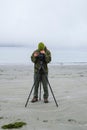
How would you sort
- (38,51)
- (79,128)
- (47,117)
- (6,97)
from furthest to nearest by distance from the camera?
(6,97), (38,51), (47,117), (79,128)

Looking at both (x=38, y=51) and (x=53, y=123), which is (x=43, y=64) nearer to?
(x=38, y=51)

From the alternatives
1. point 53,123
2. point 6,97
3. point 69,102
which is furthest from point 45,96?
point 53,123

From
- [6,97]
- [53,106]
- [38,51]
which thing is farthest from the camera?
[6,97]

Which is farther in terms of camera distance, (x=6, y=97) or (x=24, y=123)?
(x=6, y=97)

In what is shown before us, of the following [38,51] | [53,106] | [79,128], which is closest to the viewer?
[79,128]

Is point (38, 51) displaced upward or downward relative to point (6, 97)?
upward

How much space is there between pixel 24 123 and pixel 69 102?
3861mm

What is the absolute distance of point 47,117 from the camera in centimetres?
1029

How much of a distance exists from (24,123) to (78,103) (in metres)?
3.75

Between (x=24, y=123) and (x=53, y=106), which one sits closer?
(x=24, y=123)

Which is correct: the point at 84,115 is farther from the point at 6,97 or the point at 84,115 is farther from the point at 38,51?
the point at 6,97

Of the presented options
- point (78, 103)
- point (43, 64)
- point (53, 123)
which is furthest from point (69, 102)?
point (53, 123)

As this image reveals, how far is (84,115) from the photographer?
1047cm

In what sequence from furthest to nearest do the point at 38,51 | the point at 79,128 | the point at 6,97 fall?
the point at 6,97 → the point at 38,51 → the point at 79,128
